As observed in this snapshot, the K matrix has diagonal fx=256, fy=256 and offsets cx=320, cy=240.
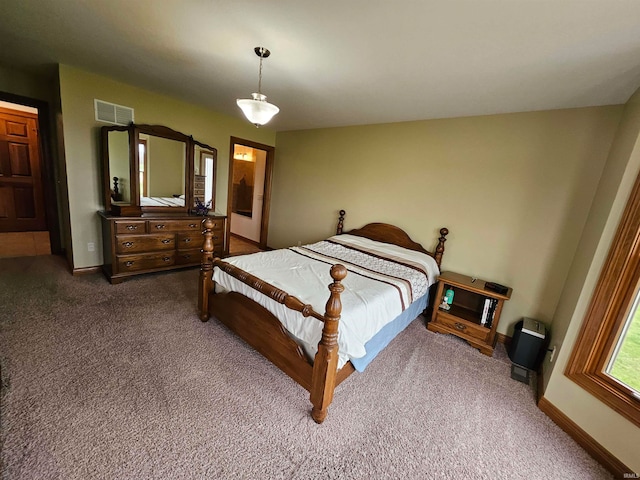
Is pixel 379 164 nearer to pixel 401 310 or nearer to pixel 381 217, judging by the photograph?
pixel 381 217

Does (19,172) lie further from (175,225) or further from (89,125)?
(175,225)

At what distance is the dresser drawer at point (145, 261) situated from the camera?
304cm

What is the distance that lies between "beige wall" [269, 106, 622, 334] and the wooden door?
503 cm

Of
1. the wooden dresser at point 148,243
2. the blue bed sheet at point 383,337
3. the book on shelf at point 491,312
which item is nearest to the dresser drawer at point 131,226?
the wooden dresser at point 148,243

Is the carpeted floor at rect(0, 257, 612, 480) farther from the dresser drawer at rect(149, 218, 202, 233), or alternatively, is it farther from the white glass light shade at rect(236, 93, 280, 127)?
the white glass light shade at rect(236, 93, 280, 127)

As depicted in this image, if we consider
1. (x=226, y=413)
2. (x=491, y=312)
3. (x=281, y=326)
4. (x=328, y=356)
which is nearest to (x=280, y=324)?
(x=281, y=326)

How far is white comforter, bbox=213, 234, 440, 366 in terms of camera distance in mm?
1655

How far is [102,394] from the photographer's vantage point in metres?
1.59

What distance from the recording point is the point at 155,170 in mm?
3422

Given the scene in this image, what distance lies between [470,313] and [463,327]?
11.1 inches

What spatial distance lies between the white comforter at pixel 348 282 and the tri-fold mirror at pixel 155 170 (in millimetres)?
1843

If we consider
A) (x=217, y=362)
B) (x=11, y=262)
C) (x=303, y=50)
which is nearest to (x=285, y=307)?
(x=217, y=362)

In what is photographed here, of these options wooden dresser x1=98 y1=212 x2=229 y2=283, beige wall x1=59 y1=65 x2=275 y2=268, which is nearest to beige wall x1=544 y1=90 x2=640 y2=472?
beige wall x1=59 y1=65 x2=275 y2=268

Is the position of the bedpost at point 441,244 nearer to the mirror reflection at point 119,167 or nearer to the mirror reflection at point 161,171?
the mirror reflection at point 161,171
